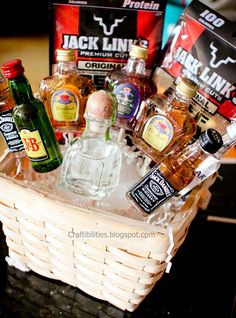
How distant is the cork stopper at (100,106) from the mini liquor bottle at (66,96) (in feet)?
0.41

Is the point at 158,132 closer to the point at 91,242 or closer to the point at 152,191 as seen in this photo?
the point at 152,191

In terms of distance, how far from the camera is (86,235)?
2.01 ft

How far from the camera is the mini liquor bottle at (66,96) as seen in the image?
74 cm

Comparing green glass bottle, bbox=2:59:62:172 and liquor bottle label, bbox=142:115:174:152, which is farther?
liquor bottle label, bbox=142:115:174:152

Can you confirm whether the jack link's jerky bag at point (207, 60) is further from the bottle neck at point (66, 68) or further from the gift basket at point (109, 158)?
the bottle neck at point (66, 68)

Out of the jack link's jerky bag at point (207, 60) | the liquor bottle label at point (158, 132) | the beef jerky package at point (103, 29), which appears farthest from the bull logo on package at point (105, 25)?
the liquor bottle label at point (158, 132)

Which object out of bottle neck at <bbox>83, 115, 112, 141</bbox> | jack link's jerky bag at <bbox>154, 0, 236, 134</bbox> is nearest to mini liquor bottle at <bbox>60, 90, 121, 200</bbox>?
bottle neck at <bbox>83, 115, 112, 141</bbox>

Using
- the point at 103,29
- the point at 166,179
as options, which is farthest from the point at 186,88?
the point at 103,29

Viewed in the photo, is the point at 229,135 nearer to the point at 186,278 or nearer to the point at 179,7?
the point at 186,278

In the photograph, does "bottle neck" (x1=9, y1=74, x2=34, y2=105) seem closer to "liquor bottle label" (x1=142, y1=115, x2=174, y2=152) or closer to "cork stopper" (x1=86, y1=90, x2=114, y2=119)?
"cork stopper" (x1=86, y1=90, x2=114, y2=119)

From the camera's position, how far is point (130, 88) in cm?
77

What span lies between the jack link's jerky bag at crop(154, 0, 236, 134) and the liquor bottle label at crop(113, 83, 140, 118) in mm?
113

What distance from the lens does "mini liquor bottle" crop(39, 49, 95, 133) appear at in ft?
2.44

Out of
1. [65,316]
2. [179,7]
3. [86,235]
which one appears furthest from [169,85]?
[65,316]
